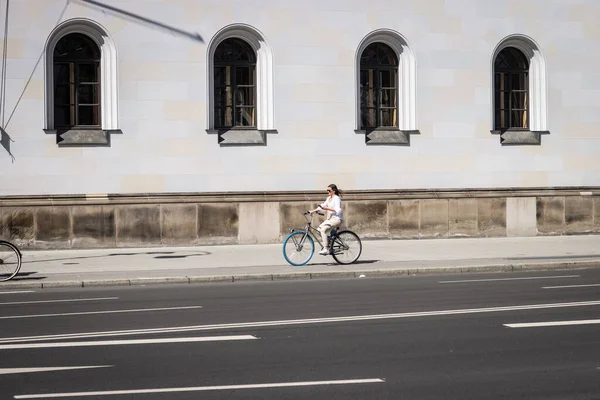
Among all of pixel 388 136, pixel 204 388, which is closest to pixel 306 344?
pixel 204 388

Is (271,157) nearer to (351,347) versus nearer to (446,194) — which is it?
(446,194)

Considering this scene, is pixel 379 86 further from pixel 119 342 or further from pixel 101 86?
pixel 119 342

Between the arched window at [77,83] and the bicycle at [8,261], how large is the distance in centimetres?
702

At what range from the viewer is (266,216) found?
88.0 feet

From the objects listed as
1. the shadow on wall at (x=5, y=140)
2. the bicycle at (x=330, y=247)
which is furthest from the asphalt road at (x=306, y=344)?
the shadow on wall at (x=5, y=140)

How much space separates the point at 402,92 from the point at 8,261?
13.0m

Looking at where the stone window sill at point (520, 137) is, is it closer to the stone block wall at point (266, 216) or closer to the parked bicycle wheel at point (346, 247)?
the stone block wall at point (266, 216)

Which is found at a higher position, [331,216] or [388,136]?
[388,136]

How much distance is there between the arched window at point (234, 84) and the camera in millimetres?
27234

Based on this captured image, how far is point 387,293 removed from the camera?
53.5 ft

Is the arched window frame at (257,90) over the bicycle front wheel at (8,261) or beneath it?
over

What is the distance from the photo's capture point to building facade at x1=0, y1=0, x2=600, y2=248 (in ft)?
83.5

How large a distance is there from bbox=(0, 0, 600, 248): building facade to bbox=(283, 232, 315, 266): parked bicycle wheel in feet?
16.4

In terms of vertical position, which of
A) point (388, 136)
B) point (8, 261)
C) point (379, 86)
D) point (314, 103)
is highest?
point (379, 86)
